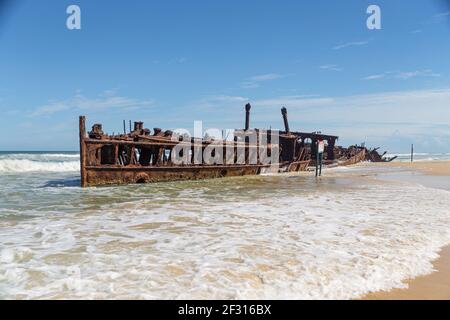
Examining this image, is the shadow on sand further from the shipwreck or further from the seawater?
the seawater

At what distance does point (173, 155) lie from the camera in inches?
595

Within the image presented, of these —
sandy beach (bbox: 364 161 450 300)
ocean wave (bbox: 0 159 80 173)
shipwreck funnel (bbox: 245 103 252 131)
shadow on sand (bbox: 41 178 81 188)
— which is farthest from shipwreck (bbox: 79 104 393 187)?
ocean wave (bbox: 0 159 80 173)

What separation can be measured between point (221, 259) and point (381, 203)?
19.2ft

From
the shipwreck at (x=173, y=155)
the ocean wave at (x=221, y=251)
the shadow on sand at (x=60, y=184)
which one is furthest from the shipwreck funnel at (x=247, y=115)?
the ocean wave at (x=221, y=251)

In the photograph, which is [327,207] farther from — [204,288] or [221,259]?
[204,288]

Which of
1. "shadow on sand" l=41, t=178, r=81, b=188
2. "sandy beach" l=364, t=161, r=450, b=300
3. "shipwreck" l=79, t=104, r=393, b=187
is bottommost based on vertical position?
"shadow on sand" l=41, t=178, r=81, b=188

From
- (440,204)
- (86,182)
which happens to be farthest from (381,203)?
(86,182)

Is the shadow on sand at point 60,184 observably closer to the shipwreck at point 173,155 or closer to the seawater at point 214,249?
the shipwreck at point 173,155

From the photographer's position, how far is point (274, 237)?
5164 mm
